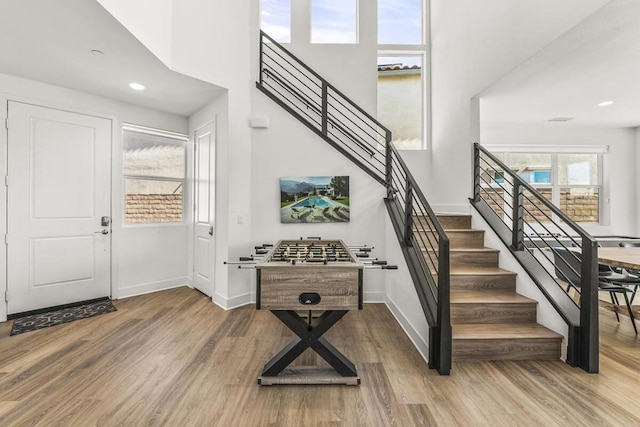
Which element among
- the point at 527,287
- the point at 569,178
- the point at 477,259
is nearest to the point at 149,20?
the point at 477,259

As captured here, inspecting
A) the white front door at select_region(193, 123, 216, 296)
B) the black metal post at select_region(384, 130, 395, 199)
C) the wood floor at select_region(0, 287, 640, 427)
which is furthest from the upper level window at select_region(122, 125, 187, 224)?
the black metal post at select_region(384, 130, 395, 199)

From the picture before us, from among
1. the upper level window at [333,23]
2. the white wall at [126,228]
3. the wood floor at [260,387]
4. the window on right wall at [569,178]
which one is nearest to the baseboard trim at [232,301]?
the wood floor at [260,387]

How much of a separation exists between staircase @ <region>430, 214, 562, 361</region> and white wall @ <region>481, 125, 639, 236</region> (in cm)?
311

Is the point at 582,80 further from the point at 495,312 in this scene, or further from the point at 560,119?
the point at 495,312

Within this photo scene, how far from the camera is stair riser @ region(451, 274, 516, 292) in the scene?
10.1ft

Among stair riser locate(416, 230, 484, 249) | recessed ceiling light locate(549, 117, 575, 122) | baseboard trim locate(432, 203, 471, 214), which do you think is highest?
recessed ceiling light locate(549, 117, 575, 122)

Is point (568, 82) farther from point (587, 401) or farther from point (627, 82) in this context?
point (587, 401)

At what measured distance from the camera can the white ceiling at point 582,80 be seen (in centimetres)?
244

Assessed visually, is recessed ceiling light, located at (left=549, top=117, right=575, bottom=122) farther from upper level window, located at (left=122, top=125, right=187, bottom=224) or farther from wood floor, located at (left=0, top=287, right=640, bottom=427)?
upper level window, located at (left=122, top=125, right=187, bottom=224)

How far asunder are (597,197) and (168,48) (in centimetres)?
Answer: 743

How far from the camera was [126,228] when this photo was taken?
4.23 meters

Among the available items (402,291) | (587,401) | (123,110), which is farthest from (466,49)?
(123,110)

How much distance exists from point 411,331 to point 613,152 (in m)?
5.70

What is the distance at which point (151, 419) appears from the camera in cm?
181
